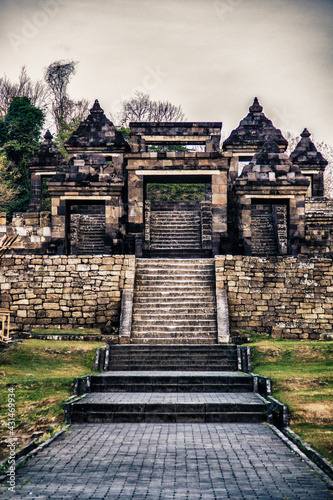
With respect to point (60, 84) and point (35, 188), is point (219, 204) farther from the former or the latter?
point (60, 84)

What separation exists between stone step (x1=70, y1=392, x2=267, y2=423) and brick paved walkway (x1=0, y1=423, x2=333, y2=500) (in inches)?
18.5

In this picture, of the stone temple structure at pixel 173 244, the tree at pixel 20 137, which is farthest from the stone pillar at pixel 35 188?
the tree at pixel 20 137

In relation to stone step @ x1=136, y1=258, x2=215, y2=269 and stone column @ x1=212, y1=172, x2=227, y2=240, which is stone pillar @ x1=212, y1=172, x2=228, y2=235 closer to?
stone column @ x1=212, y1=172, x2=227, y2=240

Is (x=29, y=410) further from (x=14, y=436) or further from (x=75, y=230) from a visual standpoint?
(x=75, y=230)

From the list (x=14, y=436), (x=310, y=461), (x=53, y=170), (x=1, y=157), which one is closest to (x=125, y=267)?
(x=14, y=436)

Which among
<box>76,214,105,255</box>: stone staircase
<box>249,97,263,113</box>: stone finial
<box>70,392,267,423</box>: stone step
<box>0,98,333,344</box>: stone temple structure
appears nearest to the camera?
<box>70,392,267,423</box>: stone step

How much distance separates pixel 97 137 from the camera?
24406 millimetres

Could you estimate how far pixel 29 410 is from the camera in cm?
891

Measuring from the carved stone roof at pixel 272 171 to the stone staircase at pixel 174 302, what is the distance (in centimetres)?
375

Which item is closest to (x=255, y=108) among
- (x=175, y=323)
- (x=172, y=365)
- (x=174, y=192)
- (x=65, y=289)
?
(x=174, y=192)

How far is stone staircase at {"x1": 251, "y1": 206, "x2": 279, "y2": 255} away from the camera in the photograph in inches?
879

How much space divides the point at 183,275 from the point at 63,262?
3.46m

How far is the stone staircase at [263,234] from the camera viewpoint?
22.3 metres

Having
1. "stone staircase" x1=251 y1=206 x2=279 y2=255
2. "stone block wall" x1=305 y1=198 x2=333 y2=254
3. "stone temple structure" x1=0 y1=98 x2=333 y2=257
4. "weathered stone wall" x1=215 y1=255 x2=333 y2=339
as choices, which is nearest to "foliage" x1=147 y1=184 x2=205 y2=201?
"stone temple structure" x1=0 y1=98 x2=333 y2=257
